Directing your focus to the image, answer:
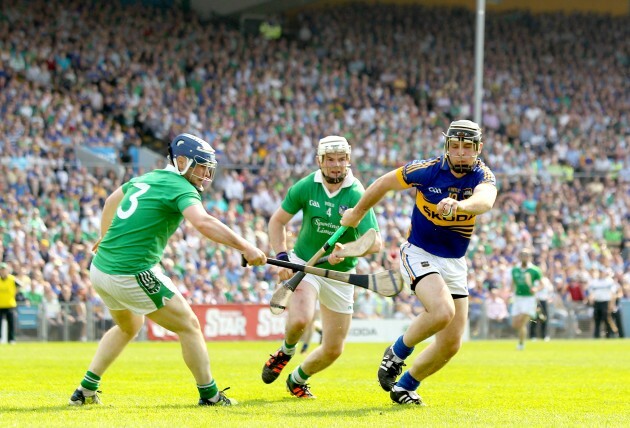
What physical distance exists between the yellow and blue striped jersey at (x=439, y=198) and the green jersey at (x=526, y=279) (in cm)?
1524

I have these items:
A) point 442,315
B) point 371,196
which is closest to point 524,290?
point 371,196

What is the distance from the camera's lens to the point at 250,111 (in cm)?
3431

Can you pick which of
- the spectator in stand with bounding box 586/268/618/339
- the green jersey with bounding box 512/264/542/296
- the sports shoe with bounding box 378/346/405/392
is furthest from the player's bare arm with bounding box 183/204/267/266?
the spectator in stand with bounding box 586/268/618/339

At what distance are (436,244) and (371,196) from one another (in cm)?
69

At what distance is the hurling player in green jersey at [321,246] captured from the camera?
11109mm

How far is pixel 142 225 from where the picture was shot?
9453 millimetres

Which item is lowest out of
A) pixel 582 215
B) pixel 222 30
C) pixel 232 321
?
pixel 232 321

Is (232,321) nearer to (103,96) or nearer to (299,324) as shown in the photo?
(103,96)

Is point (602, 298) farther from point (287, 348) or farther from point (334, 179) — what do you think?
point (334, 179)

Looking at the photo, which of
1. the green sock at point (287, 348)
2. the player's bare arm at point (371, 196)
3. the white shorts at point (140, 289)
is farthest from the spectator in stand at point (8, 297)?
the white shorts at point (140, 289)

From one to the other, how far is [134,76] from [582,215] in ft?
42.9

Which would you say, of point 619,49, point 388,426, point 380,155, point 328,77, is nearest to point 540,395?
point 388,426

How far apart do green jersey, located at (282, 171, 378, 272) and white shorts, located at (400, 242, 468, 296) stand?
82 cm

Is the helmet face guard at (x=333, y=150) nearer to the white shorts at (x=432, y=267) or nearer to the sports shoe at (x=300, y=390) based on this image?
the white shorts at (x=432, y=267)
